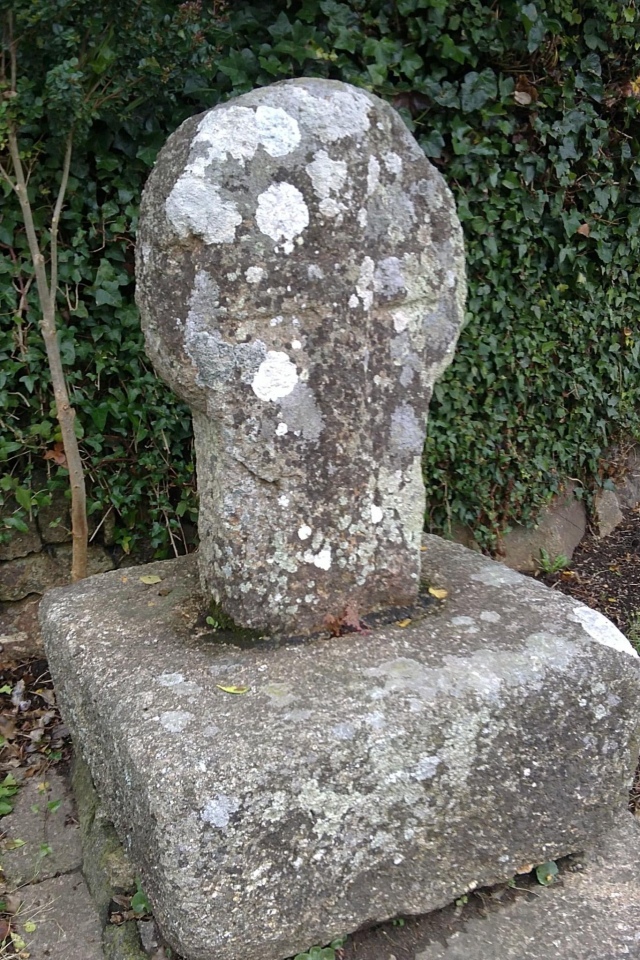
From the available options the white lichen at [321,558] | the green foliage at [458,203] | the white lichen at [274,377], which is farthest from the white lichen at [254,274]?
the green foliage at [458,203]

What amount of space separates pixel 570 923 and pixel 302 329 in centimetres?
139

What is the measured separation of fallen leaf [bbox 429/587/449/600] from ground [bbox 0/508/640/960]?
0.66 metres

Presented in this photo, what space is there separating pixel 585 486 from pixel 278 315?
2472 mm

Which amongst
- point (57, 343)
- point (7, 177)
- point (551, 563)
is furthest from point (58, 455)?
point (551, 563)

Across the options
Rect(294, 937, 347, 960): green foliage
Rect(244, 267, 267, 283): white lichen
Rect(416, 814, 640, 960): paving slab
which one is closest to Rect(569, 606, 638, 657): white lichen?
Rect(416, 814, 640, 960): paving slab

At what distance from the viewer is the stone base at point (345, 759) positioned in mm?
1433

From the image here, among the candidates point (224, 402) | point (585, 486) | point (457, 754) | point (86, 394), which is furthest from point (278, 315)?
point (585, 486)

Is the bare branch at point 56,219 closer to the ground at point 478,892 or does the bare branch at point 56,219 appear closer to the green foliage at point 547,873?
the ground at point 478,892

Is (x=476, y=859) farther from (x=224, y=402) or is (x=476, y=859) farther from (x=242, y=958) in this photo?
(x=224, y=402)

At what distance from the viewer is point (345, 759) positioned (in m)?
1.50

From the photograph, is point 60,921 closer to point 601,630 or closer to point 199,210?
point 601,630

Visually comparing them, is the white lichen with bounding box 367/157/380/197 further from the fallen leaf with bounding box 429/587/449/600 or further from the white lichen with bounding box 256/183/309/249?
the fallen leaf with bounding box 429/587/449/600

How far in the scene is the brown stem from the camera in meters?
2.44

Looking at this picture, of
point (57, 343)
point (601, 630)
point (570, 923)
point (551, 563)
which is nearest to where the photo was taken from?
point (570, 923)
